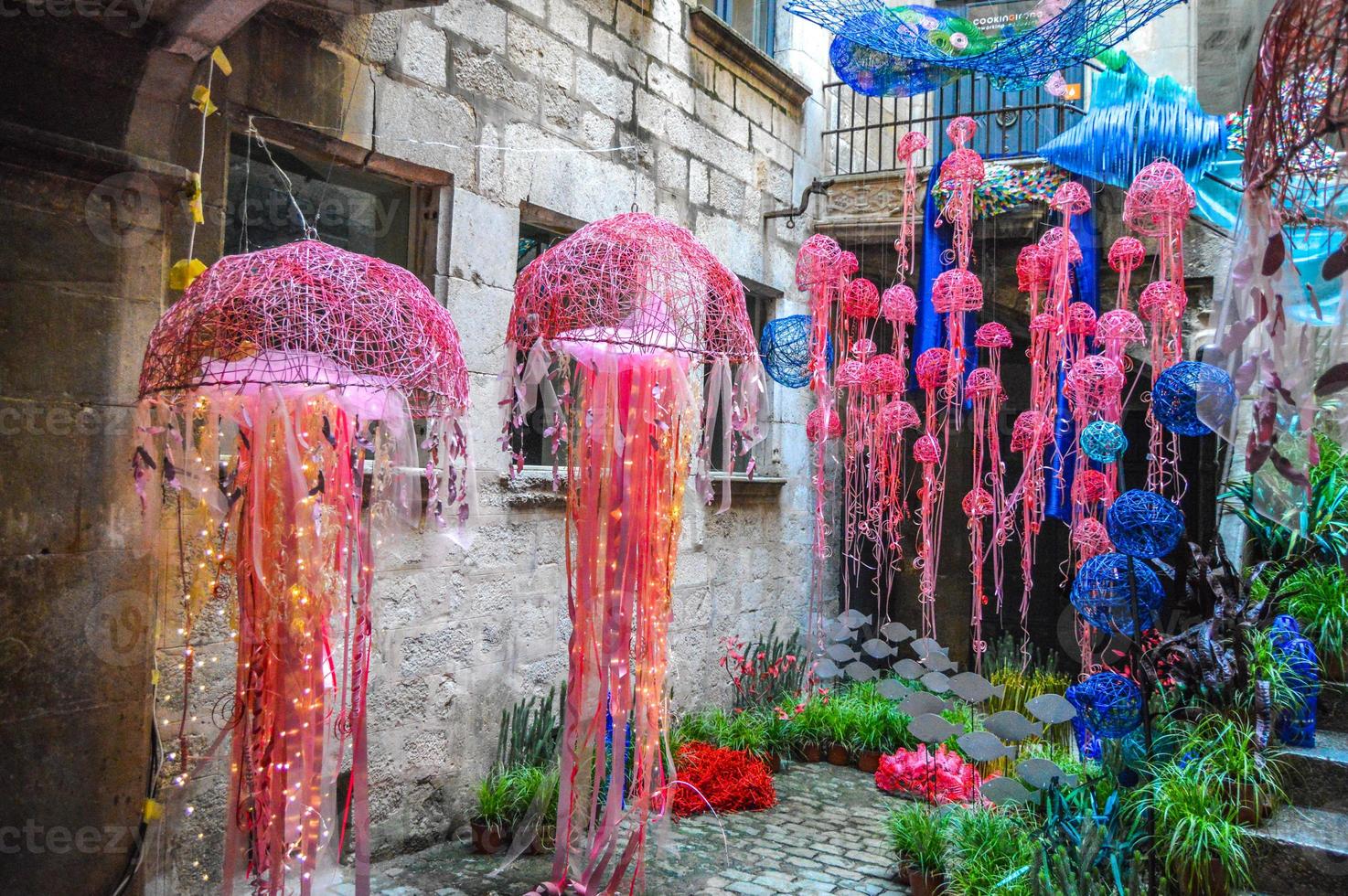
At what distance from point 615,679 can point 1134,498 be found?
77.9 inches

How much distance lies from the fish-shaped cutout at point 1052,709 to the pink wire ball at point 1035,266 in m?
2.46

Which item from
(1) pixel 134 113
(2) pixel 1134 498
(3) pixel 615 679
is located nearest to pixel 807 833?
(3) pixel 615 679

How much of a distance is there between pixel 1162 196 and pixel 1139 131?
4.01 ft

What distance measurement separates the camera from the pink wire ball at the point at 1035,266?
5379 mm

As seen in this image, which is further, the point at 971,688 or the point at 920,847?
the point at 971,688

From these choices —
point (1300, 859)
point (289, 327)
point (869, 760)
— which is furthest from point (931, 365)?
point (289, 327)

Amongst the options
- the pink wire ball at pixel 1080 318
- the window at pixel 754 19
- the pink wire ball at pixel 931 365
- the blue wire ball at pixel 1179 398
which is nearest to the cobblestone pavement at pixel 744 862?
the blue wire ball at pixel 1179 398

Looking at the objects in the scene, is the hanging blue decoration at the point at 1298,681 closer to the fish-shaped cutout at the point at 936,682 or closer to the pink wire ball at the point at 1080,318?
the fish-shaped cutout at the point at 936,682

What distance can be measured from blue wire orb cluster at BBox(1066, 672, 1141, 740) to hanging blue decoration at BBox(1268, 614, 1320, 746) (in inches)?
25.4

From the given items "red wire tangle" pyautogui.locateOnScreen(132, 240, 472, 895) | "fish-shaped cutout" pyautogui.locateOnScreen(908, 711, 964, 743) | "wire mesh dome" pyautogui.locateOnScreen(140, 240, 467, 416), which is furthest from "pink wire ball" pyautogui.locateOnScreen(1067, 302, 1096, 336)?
"wire mesh dome" pyautogui.locateOnScreen(140, 240, 467, 416)

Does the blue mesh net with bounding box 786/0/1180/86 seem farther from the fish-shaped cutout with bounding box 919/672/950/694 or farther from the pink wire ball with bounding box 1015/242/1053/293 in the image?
the fish-shaped cutout with bounding box 919/672/950/694

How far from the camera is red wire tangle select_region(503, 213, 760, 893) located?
315 cm

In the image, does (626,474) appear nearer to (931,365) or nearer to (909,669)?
(909,669)

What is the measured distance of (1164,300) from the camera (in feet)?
15.8
